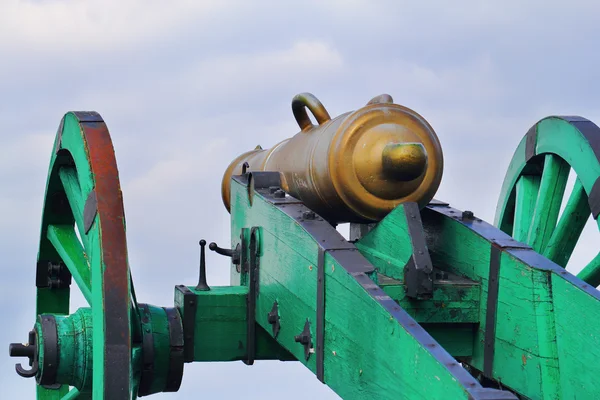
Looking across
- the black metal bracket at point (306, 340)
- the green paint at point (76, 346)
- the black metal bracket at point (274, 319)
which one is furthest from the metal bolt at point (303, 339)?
the green paint at point (76, 346)

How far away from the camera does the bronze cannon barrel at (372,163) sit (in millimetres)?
5312

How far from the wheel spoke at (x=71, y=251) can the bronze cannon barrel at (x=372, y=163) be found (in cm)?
114

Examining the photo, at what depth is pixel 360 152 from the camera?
5355 mm

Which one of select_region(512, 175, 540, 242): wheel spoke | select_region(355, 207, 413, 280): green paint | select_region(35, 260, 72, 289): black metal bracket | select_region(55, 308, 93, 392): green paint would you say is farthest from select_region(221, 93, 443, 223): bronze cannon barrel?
select_region(35, 260, 72, 289): black metal bracket

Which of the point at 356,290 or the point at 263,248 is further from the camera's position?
the point at 263,248

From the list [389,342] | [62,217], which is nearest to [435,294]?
[389,342]

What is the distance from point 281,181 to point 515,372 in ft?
5.18

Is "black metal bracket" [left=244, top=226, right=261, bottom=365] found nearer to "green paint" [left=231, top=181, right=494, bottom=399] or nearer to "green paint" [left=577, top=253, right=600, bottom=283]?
"green paint" [left=231, top=181, right=494, bottom=399]

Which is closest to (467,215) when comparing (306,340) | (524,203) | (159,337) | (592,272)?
(306,340)

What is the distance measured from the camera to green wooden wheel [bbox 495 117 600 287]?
6441 mm

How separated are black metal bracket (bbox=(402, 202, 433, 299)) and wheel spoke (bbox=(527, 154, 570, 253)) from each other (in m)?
2.02

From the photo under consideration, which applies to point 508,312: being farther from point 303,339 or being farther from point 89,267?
point 89,267

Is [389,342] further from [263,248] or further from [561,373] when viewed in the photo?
[263,248]

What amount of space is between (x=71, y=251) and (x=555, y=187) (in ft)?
9.15
